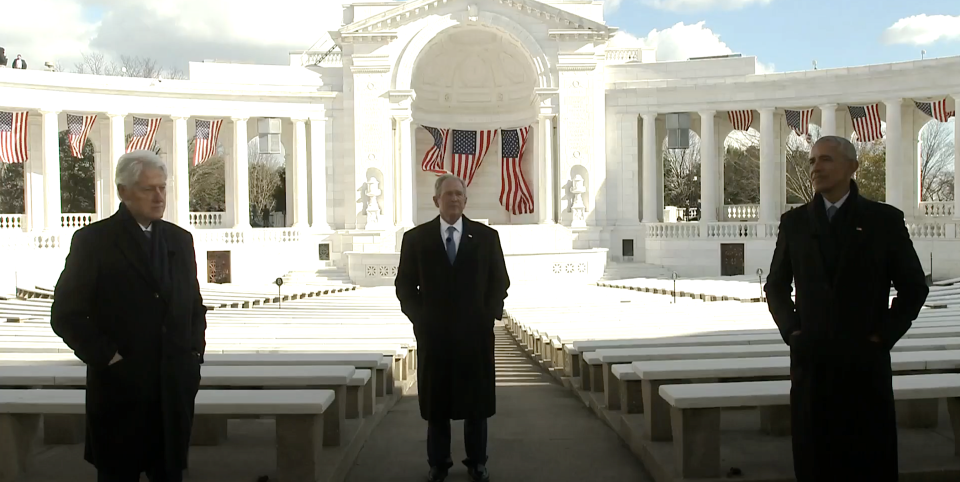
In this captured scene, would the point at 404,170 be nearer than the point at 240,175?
No

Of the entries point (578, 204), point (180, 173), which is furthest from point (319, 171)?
point (578, 204)

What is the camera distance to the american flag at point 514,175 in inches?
1634

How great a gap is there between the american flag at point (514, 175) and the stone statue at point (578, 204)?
342cm

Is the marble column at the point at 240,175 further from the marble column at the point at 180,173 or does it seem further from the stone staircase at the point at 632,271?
the stone staircase at the point at 632,271

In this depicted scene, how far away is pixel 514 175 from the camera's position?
41.7m

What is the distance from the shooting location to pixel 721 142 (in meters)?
42.7

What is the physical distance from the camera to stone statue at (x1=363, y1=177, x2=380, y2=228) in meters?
38.5

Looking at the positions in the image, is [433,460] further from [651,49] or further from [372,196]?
[651,49]

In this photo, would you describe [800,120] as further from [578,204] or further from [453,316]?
[453,316]

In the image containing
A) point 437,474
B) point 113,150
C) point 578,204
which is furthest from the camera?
point 578,204

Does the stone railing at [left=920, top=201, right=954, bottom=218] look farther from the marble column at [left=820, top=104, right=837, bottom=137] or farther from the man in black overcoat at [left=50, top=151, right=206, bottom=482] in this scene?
the man in black overcoat at [left=50, top=151, right=206, bottom=482]

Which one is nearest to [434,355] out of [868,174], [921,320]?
[921,320]

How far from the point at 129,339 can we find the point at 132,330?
0.06 m

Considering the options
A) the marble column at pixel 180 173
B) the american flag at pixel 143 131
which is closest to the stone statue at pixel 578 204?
the marble column at pixel 180 173
